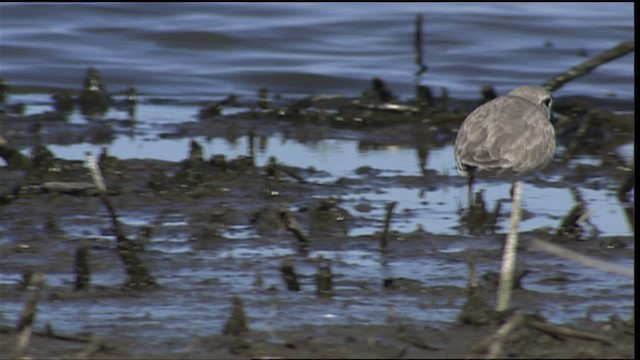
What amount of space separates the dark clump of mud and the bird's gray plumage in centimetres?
44

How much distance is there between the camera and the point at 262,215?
24.9ft

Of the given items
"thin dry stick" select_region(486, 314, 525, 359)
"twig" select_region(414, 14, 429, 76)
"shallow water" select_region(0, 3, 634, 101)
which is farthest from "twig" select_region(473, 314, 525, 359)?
"twig" select_region(414, 14, 429, 76)

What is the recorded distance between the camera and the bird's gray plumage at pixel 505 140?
6.98 meters

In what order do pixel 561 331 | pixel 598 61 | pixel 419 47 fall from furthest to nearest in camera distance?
pixel 419 47 → pixel 598 61 → pixel 561 331

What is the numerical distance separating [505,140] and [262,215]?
1.34 metres

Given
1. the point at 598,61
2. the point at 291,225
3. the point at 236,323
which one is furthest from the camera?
the point at 598,61

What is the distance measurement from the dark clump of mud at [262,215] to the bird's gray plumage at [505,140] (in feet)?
1.45

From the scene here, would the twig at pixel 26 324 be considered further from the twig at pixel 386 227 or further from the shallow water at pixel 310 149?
the twig at pixel 386 227

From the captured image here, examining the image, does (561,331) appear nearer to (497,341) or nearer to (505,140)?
(497,341)

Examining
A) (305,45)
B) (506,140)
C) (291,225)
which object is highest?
(506,140)

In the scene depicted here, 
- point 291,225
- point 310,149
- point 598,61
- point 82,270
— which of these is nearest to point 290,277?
point 291,225

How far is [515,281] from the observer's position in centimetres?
626

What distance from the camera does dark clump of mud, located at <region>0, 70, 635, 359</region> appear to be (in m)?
5.17

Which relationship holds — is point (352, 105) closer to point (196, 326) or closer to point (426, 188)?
point (426, 188)
